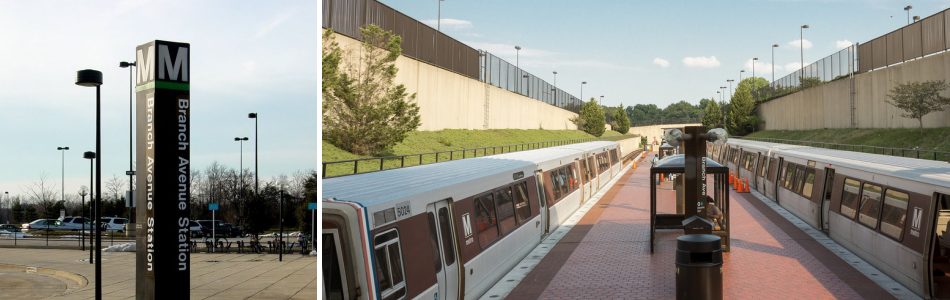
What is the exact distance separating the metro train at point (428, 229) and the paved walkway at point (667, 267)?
0.82 m

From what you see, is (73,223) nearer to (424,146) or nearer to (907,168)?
(424,146)

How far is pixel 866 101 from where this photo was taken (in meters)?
50.2

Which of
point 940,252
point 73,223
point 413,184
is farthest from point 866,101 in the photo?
point 73,223

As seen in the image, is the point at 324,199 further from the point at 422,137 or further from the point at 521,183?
the point at 422,137

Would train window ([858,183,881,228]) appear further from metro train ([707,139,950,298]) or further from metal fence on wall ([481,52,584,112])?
metal fence on wall ([481,52,584,112])

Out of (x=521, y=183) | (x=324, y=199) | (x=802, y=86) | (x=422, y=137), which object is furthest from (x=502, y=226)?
(x=802, y=86)

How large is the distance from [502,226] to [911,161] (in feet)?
25.3

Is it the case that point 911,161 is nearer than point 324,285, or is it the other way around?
point 324,285

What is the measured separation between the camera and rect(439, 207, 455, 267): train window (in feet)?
29.3

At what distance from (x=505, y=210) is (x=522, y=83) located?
1925 inches

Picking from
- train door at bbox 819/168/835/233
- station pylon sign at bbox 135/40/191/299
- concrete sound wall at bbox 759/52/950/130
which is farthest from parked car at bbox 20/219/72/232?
station pylon sign at bbox 135/40/191/299

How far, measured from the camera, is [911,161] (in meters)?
14.8

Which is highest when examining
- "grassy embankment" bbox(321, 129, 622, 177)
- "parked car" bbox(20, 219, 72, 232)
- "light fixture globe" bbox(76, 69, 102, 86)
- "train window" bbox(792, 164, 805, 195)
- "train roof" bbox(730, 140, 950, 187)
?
"light fixture globe" bbox(76, 69, 102, 86)

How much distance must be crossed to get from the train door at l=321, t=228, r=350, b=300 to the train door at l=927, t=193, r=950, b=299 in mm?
8053
